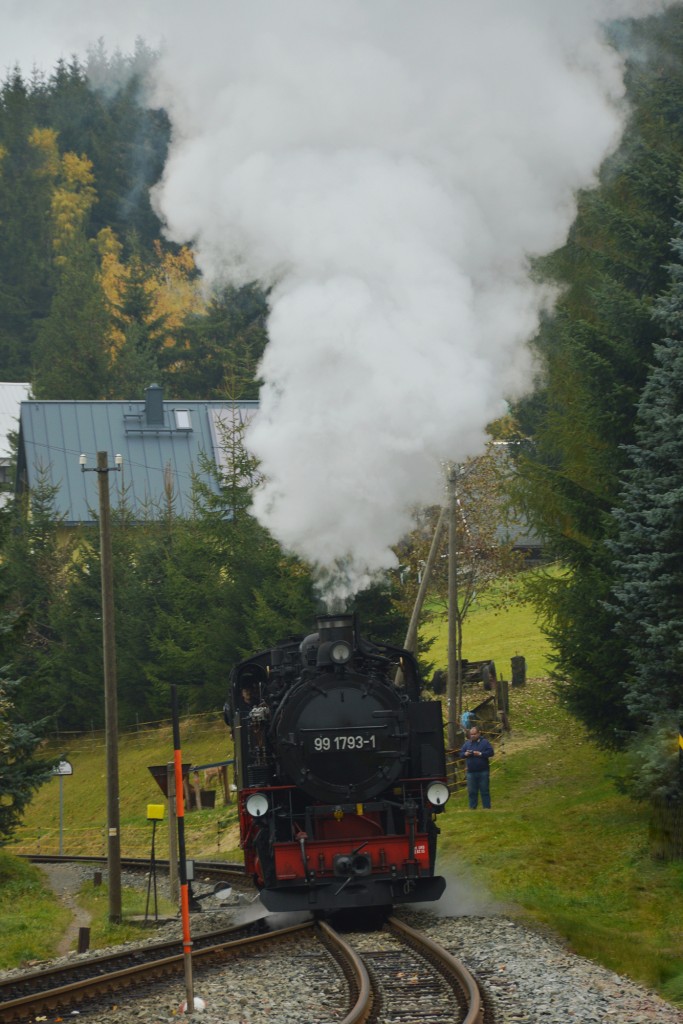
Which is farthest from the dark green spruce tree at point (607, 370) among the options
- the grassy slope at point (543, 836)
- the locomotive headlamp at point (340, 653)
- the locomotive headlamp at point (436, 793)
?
the locomotive headlamp at point (340, 653)

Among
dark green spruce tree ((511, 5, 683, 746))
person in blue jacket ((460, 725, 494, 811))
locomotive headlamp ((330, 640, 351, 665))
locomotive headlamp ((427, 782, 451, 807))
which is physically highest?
dark green spruce tree ((511, 5, 683, 746))

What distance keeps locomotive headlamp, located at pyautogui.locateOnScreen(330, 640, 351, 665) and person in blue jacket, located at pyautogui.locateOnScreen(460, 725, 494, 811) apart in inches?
298

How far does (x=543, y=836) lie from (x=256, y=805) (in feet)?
21.5

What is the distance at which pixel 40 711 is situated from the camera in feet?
150

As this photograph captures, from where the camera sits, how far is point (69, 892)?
23.6m

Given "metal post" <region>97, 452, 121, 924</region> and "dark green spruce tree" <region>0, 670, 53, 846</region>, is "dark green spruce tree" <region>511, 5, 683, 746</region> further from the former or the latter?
"dark green spruce tree" <region>0, 670, 53, 846</region>

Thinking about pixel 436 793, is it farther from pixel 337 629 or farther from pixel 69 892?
pixel 69 892

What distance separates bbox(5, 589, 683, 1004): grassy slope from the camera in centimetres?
1384

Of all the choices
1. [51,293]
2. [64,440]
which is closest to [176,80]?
[64,440]

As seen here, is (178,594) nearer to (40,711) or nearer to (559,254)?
(40,711)

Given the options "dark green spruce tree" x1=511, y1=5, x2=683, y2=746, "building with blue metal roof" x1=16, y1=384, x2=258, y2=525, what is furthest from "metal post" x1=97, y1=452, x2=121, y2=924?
"building with blue metal roof" x1=16, y1=384, x2=258, y2=525

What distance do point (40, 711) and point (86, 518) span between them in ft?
37.7

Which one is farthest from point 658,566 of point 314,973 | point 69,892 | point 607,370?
point 69,892

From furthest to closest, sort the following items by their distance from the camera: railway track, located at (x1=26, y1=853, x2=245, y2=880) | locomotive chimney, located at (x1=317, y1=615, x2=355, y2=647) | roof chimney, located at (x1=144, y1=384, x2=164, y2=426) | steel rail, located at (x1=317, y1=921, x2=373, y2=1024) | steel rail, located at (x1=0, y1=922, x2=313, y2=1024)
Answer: roof chimney, located at (x1=144, y1=384, x2=164, y2=426)
railway track, located at (x1=26, y1=853, x2=245, y2=880)
locomotive chimney, located at (x1=317, y1=615, x2=355, y2=647)
steel rail, located at (x1=0, y1=922, x2=313, y2=1024)
steel rail, located at (x1=317, y1=921, x2=373, y2=1024)
